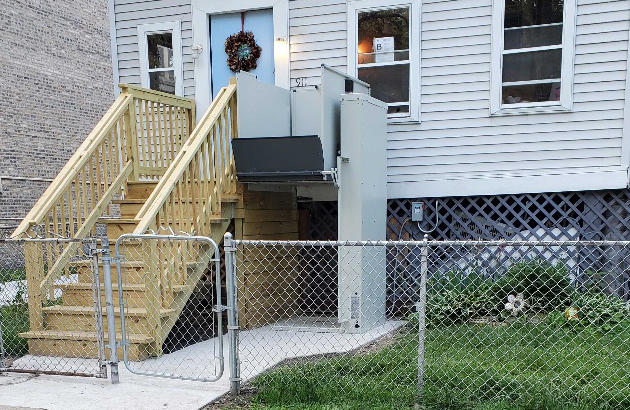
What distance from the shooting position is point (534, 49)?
6.22 m

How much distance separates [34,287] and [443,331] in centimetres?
419

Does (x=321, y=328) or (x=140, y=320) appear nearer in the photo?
(x=140, y=320)

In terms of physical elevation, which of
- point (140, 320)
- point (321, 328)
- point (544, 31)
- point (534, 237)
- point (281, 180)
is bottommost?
point (321, 328)

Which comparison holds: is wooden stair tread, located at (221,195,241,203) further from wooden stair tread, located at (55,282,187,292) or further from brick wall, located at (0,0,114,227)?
brick wall, located at (0,0,114,227)

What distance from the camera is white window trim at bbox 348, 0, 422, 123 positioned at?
662 cm

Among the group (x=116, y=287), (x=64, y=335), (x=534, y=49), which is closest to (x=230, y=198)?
(x=116, y=287)

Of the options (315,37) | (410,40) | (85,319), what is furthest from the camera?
(315,37)

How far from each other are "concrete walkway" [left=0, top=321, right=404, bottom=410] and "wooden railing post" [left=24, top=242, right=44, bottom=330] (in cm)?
36

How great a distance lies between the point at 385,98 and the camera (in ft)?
22.7

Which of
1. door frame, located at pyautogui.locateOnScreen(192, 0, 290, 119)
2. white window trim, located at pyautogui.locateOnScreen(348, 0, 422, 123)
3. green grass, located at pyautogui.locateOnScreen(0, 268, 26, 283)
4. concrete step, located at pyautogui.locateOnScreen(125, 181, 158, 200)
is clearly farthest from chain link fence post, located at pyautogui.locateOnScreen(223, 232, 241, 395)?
green grass, located at pyautogui.locateOnScreen(0, 268, 26, 283)

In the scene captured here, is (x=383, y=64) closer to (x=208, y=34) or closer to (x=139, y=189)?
(x=208, y=34)

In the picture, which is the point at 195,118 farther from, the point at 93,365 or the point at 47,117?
the point at 47,117

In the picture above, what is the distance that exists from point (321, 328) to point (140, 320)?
206 cm

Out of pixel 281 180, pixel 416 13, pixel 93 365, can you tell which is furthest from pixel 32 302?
pixel 416 13
